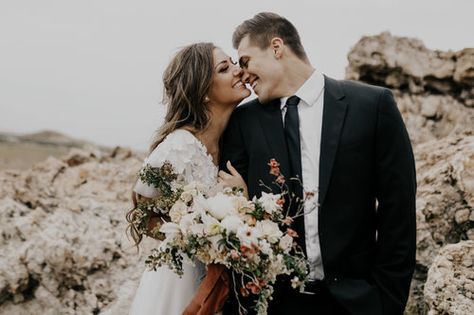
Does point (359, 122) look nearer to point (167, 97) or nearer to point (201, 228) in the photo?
point (201, 228)

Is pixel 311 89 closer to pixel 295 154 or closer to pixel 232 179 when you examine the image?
pixel 295 154

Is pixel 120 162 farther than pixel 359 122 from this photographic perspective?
Yes

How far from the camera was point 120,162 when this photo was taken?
365 inches

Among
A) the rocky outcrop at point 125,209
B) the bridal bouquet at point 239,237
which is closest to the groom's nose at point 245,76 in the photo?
the bridal bouquet at point 239,237

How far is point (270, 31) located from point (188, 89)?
32.8 inches

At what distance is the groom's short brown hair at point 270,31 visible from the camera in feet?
15.5

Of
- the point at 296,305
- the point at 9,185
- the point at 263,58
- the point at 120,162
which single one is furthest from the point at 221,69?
the point at 120,162

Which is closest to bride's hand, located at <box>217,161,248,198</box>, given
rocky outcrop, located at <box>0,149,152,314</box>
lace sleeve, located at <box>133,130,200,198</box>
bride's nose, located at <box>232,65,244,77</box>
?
lace sleeve, located at <box>133,130,200,198</box>

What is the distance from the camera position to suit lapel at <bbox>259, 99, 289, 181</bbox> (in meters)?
4.31

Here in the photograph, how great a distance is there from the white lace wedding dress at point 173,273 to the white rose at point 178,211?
0.92 meters

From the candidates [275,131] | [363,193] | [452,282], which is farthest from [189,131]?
[452,282]

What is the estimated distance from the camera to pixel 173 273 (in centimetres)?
490

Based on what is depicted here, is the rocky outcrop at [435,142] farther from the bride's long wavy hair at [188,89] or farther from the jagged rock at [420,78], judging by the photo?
the bride's long wavy hair at [188,89]

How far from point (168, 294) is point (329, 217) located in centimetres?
150
